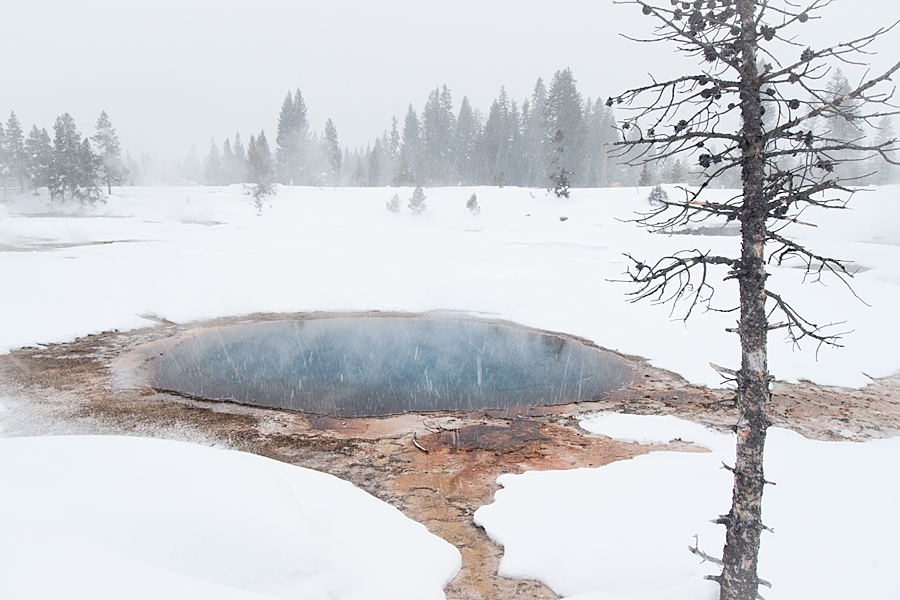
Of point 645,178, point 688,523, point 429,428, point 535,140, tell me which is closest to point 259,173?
point 535,140

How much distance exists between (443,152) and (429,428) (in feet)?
213

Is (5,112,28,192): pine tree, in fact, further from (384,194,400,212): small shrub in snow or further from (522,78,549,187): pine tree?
(522,78,549,187): pine tree

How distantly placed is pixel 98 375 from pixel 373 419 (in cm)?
736

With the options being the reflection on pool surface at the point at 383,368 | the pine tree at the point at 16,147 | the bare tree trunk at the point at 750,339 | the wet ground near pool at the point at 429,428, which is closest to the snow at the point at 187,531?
the wet ground near pool at the point at 429,428

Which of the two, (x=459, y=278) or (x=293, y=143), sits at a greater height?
(x=293, y=143)

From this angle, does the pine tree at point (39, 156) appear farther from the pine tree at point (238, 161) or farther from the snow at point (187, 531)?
the snow at point (187, 531)

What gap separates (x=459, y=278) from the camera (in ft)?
78.7

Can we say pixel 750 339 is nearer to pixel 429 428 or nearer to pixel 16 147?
pixel 429 428

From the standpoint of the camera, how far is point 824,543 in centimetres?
573

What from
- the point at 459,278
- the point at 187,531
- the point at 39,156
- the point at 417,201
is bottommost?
the point at 187,531

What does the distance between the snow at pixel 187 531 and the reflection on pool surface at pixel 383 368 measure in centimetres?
470

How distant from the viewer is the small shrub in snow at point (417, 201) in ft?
151

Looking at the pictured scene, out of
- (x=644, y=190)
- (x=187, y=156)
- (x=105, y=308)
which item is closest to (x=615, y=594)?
(x=105, y=308)

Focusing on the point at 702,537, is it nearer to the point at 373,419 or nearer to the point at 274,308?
the point at 373,419
